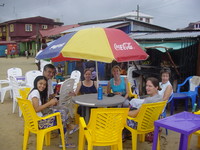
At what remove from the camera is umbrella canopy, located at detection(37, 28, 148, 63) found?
334 centimetres

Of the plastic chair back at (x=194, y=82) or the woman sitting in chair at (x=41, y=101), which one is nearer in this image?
the woman sitting in chair at (x=41, y=101)

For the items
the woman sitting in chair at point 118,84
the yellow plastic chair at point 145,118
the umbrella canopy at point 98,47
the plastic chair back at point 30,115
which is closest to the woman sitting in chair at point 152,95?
the yellow plastic chair at point 145,118

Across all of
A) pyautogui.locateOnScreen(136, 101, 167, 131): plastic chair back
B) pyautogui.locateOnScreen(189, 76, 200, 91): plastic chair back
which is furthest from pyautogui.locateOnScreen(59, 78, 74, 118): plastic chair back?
pyautogui.locateOnScreen(189, 76, 200, 91): plastic chair back

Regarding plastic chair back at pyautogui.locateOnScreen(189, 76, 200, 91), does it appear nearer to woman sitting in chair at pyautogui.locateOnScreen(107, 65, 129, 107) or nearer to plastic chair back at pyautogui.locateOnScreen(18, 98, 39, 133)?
woman sitting in chair at pyautogui.locateOnScreen(107, 65, 129, 107)

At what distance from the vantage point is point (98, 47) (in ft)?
11.3

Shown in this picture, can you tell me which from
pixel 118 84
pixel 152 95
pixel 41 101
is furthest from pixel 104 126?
pixel 118 84

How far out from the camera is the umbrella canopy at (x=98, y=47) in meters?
3.34

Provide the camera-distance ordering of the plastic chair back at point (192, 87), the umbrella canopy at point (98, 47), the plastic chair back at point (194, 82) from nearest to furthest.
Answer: the umbrella canopy at point (98, 47), the plastic chair back at point (192, 87), the plastic chair back at point (194, 82)

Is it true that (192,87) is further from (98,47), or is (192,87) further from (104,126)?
(104,126)

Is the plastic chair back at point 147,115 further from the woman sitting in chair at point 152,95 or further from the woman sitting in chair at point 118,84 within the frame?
the woman sitting in chair at point 118,84

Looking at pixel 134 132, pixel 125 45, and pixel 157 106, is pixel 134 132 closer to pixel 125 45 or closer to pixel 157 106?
pixel 157 106

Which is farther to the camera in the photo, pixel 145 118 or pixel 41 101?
pixel 41 101

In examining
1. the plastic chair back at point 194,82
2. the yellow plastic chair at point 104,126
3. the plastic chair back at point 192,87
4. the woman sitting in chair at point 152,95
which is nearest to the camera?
the yellow plastic chair at point 104,126

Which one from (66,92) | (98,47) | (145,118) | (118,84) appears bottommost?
(145,118)
